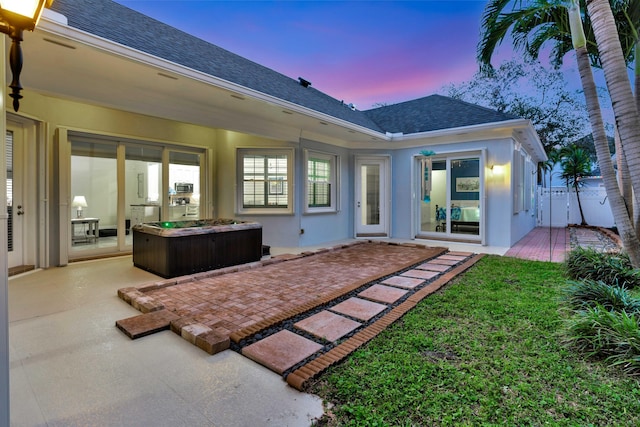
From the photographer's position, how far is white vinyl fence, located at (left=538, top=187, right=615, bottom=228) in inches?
502

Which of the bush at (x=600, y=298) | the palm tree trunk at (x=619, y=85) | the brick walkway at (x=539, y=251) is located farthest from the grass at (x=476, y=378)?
the brick walkway at (x=539, y=251)

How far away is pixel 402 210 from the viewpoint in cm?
918

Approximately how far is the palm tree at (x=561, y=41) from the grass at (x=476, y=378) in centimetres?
163

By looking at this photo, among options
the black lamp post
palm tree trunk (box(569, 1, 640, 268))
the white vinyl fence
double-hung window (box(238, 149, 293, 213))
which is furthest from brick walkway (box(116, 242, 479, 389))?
the white vinyl fence

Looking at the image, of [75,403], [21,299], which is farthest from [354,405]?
[21,299]

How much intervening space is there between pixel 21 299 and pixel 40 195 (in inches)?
94.2

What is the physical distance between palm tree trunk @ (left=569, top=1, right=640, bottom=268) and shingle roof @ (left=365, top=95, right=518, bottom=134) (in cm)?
352

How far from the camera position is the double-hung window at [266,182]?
775cm

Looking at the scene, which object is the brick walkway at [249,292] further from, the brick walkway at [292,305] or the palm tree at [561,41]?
the palm tree at [561,41]

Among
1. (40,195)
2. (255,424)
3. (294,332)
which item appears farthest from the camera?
(40,195)

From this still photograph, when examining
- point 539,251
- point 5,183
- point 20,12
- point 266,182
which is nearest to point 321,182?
point 266,182

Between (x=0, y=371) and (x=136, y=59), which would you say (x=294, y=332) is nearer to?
(x=0, y=371)

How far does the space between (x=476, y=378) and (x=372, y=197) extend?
761cm

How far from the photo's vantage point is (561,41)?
606 centimetres
